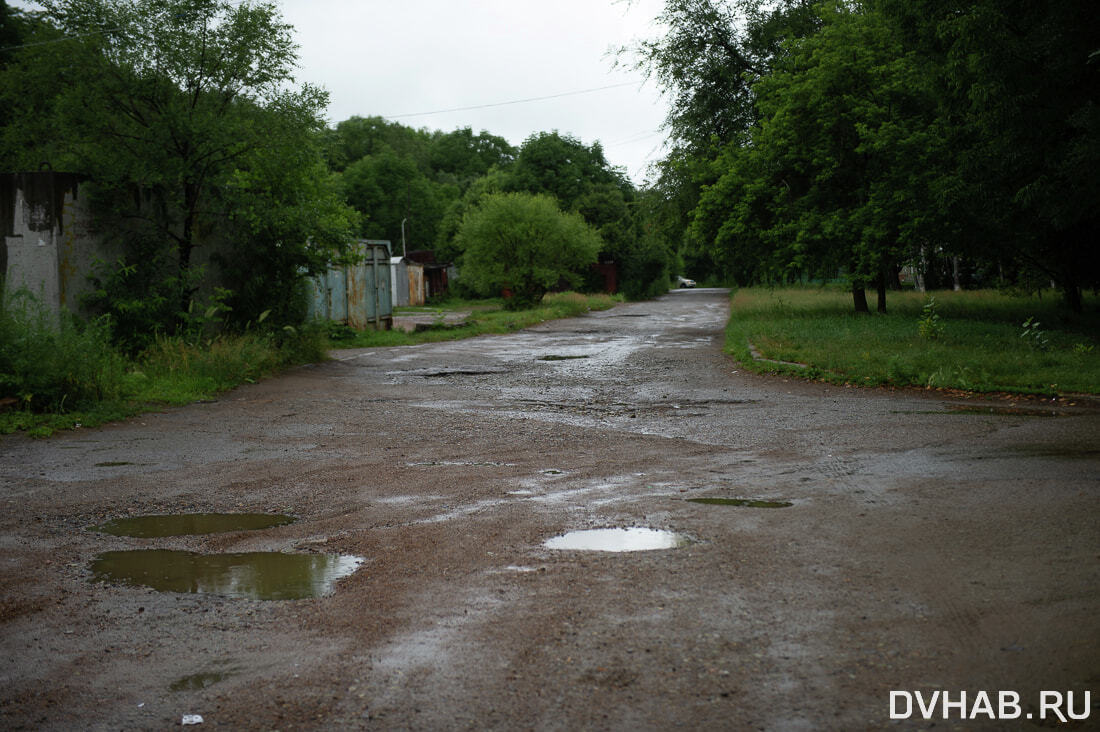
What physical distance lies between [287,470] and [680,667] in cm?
557

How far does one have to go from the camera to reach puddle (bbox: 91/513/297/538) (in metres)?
6.28

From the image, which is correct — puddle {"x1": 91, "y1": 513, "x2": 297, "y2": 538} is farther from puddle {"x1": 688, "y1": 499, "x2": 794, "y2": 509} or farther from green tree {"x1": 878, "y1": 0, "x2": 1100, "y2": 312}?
green tree {"x1": 878, "y1": 0, "x2": 1100, "y2": 312}

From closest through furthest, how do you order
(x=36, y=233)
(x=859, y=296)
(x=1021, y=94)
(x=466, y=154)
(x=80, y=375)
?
(x=80, y=375)
(x=36, y=233)
(x=1021, y=94)
(x=859, y=296)
(x=466, y=154)

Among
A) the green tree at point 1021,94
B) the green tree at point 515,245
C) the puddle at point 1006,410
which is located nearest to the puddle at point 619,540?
the puddle at point 1006,410

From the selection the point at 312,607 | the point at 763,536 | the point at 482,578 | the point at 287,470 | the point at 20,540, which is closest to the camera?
the point at 312,607

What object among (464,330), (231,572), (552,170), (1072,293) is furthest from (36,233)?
(552,170)

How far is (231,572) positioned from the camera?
5.32 m

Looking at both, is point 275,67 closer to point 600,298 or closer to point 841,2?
point 841,2

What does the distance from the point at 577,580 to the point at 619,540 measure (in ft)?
2.91

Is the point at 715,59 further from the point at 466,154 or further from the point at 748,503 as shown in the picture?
the point at 466,154

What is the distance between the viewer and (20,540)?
6066mm

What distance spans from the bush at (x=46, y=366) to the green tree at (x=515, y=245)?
112 feet

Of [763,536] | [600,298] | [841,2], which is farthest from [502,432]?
[600,298]

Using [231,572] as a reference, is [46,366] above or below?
above
